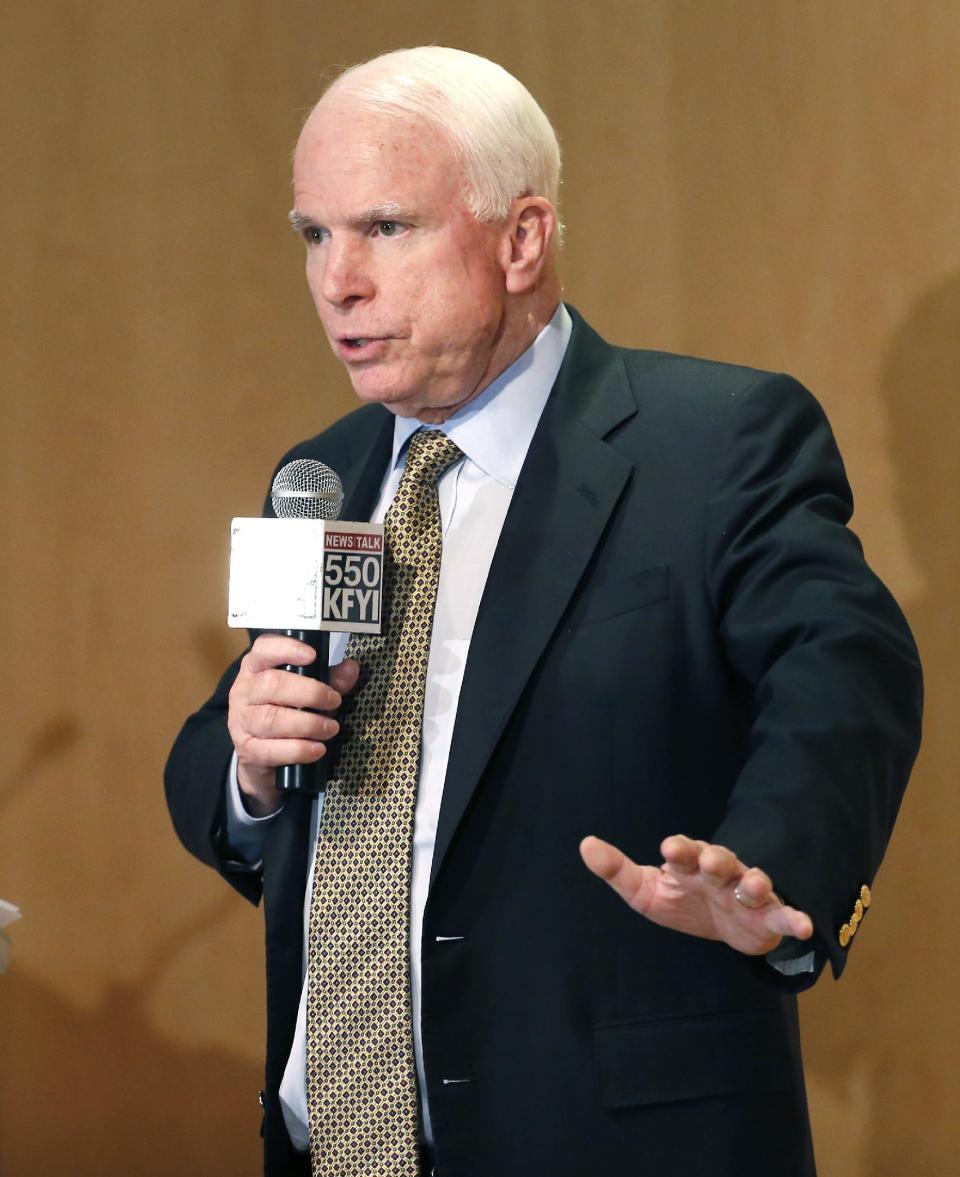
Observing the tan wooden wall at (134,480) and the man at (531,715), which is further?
the tan wooden wall at (134,480)

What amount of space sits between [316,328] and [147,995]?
145 centimetres

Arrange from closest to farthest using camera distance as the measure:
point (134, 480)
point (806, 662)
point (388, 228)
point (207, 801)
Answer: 1. point (806, 662)
2. point (388, 228)
3. point (207, 801)
4. point (134, 480)

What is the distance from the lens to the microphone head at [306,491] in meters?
1.65

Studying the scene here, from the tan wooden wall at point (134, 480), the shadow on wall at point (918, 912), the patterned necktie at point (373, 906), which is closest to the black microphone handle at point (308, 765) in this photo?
the patterned necktie at point (373, 906)

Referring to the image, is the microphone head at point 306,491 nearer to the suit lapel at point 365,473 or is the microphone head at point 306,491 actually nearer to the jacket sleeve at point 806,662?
the suit lapel at point 365,473

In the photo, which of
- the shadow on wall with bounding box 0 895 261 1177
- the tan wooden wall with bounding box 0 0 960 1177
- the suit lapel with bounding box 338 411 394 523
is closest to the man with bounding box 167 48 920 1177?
the suit lapel with bounding box 338 411 394 523

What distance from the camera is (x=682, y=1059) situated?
1.52m

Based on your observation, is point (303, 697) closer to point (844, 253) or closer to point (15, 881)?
point (844, 253)

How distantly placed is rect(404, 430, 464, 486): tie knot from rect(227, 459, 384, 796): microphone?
20 cm

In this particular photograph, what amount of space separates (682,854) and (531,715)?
49 cm

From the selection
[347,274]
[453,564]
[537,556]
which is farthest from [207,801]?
[347,274]

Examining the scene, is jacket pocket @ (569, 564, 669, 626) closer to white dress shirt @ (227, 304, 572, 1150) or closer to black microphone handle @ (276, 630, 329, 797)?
white dress shirt @ (227, 304, 572, 1150)

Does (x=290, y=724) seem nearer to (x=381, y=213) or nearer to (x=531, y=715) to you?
(x=531, y=715)

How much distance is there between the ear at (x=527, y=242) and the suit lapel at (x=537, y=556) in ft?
0.42
